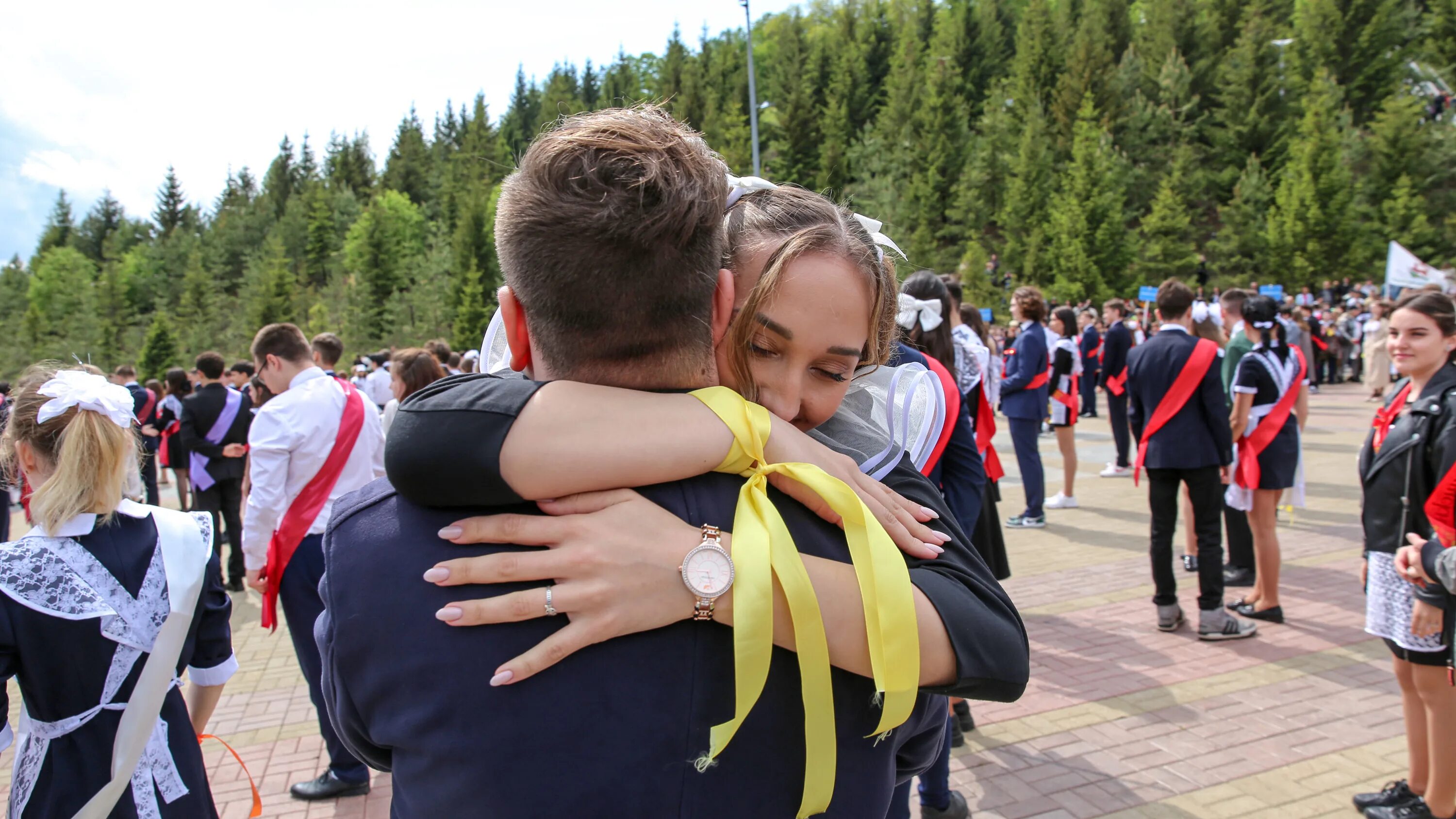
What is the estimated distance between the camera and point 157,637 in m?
2.51

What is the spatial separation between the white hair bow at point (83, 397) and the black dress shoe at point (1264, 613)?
251 inches

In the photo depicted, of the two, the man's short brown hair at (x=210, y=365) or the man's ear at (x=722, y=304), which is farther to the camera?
the man's short brown hair at (x=210, y=365)

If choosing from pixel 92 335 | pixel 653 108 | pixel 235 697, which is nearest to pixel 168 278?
pixel 92 335

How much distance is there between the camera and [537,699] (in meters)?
0.98

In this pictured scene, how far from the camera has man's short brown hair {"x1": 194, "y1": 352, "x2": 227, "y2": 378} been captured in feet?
26.8

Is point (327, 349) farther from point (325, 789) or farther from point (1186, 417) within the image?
point (1186, 417)

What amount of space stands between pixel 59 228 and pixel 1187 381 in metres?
116

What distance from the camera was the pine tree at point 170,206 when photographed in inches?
3652

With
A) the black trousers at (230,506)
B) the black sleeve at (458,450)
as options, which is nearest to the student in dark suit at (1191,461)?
the black sleeve at (458,450)

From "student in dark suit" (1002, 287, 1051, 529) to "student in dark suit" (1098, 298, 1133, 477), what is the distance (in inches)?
107

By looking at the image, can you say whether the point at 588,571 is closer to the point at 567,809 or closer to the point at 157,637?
the point at 567,809

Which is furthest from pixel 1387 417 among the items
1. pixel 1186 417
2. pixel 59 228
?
pixel 59 228

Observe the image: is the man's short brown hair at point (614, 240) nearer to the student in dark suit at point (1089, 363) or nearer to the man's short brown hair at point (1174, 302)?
the man's short brown hair at point (1174, 302)

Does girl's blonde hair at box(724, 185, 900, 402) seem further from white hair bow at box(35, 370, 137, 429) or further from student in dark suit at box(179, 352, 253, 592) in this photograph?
student in dark suit at box(179, 352, 253, 592)
